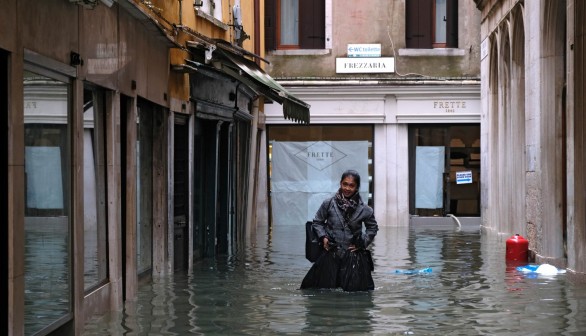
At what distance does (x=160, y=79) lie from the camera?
51.1 ft

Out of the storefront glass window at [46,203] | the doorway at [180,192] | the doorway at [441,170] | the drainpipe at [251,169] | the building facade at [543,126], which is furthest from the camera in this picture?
the doorway at [441,170]

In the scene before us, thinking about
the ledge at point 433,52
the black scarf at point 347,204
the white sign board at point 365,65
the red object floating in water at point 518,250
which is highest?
the ledge at point 433,52

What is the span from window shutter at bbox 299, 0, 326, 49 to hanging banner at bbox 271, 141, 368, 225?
260 cm

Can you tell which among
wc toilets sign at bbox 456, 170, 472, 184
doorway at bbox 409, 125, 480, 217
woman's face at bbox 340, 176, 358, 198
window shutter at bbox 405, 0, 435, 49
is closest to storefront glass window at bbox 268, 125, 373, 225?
doorway at bbox 409, 125, 480, 217

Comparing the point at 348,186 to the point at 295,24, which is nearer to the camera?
the point at 348,186

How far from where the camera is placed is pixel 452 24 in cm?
3067

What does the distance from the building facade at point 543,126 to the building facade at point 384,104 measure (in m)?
3.66

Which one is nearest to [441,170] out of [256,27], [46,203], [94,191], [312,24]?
[312,24]

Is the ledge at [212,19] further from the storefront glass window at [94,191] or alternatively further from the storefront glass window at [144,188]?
the storefront glass window at [94,191]

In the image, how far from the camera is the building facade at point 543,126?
51.5 feet

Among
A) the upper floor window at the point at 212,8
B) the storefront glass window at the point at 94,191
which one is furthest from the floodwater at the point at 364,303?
the upper floor window at the point at 212,8

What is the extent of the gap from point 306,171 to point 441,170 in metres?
3.54

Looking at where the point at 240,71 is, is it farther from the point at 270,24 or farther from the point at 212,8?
the point at 270,24

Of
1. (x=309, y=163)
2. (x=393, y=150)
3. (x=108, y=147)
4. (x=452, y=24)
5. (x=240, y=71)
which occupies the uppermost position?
(x=452, y=24)
